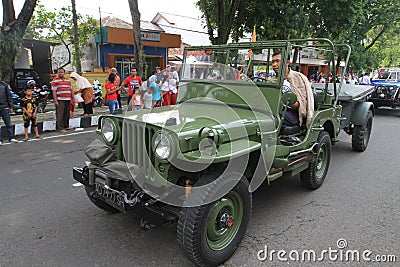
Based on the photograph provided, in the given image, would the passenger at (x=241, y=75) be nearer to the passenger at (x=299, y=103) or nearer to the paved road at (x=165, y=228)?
the passenger at (x=299, y=103)

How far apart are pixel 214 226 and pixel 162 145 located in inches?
32.9

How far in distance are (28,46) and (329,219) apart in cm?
1801

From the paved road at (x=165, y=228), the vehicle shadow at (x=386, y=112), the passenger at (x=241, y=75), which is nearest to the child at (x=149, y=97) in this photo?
the paved road at (x=165, y=228)

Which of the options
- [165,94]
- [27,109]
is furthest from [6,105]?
[165,94]

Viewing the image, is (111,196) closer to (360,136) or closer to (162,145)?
(162,145)

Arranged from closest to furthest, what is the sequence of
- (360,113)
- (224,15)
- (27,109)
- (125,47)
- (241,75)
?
(241,75)
(360,113)
(27,109)
(224,15)
(125,47)

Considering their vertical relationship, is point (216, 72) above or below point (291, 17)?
below

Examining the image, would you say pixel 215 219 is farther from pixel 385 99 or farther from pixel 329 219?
pixel 385 99

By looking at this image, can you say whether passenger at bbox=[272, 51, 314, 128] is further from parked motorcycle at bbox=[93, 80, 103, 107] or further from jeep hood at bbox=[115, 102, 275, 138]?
parked motorcycle at bbox=[93, 80, 103, 107]

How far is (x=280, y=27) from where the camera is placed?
12.7 m

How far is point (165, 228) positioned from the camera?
3418 millimetres

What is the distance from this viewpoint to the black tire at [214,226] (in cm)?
257

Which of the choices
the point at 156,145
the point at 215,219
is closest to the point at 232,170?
the point at 215,219

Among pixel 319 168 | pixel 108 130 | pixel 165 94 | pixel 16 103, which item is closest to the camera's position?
pixel 108 130
